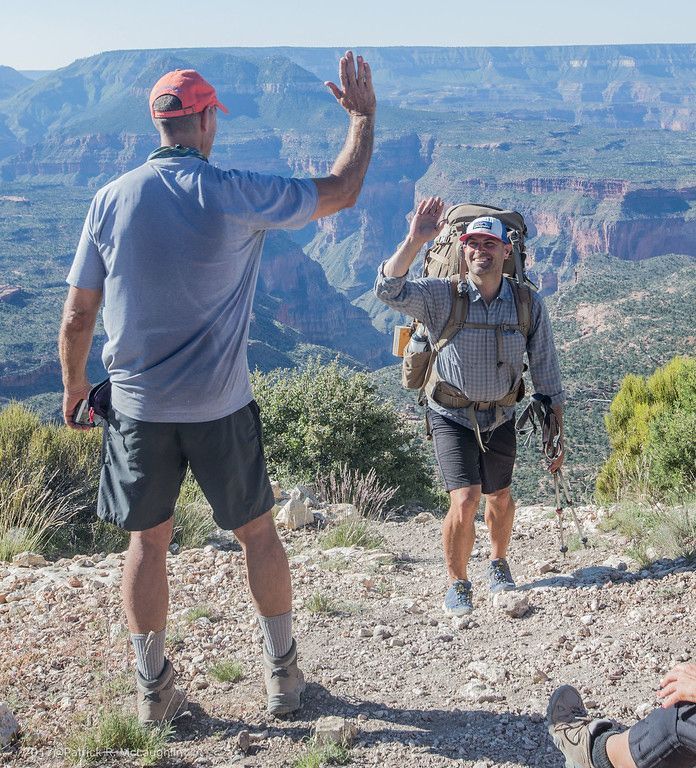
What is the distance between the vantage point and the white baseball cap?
3729mm

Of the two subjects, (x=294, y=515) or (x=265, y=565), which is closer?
(x=265, y=565)

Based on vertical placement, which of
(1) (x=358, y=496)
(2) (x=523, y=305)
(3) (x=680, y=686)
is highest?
(2) (x=523, y=305)

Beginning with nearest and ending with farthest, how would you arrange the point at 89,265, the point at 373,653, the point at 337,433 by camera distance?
the point at 89,265, the point at 373,653, the point at 337,433

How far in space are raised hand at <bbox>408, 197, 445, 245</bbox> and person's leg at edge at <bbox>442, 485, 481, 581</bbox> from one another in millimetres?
1138

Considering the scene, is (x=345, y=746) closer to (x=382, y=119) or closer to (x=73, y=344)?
(x=73, y=344)

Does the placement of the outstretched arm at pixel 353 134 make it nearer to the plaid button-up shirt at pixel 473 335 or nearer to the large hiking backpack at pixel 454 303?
the plaid button-up shirt at pixel 473 335

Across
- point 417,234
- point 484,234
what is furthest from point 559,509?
point 417,234

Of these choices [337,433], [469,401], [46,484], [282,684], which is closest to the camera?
[282,684]

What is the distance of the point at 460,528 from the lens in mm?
3992

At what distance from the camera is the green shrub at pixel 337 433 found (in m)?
9.68

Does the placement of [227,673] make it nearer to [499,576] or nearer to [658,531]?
[499,576]

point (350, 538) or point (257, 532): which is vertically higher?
point (257, 532)

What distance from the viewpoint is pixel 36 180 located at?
14588 cm

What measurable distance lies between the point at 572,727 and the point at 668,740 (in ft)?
1.34
